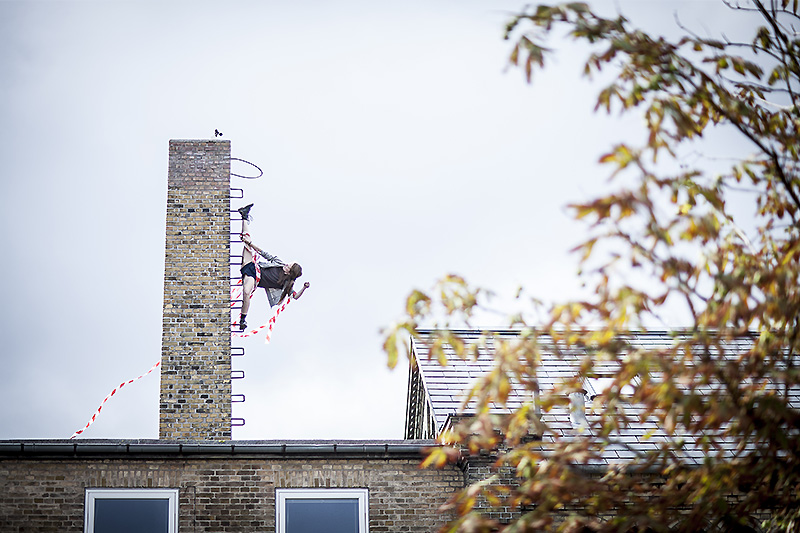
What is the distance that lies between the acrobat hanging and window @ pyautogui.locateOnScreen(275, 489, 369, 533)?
A: 22.6ft

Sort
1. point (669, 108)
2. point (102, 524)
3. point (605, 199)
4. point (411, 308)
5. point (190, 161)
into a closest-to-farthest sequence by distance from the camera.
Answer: point (605, 199) → point (669, 108) → point (411, 308) → point (102, 524) → point (190, 161)

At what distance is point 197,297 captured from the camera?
720 inches

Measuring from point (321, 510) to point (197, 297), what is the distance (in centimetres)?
666

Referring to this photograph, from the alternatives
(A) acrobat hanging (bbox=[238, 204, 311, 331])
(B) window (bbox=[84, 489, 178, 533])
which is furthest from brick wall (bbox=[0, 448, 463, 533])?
(A) acrobat hanging (bbox=[238, 204, 311, 331])

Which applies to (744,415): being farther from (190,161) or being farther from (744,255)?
(190,161)

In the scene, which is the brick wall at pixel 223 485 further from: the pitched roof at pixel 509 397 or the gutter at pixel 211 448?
the pitched roof at pixel 509 397

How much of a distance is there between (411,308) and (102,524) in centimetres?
762

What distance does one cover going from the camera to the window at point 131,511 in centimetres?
1245

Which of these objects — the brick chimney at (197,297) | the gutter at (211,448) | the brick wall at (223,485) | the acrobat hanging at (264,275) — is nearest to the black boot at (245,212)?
the acrobat hanging at (264,275)

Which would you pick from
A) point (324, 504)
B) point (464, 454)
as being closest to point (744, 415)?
point (464, 454)

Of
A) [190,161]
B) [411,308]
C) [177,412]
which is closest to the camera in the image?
[411,308]

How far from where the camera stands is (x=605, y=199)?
5.66 m

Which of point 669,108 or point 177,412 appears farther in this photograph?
point 177,412

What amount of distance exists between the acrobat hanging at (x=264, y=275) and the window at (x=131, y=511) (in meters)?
6.85
